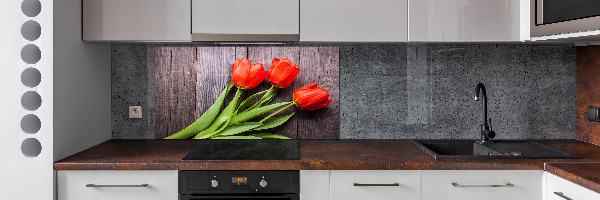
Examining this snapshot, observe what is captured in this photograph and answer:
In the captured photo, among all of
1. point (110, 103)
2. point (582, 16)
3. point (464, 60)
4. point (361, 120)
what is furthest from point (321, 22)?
point (110, 103)

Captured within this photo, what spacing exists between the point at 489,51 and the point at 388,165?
3.44ft

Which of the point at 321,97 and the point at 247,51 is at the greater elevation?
the point at 247,51

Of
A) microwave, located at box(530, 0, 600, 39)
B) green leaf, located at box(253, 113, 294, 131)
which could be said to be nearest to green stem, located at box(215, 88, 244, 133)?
green leaf, located at box(253, 113, 294, 131)

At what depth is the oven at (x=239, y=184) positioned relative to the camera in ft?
6.14

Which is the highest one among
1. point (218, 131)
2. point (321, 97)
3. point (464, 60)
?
point (464, 60)

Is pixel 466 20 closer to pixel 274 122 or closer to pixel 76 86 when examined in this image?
pixel 274 122

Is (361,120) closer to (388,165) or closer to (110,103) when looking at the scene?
(388,165)

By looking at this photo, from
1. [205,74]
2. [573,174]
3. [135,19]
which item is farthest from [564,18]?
[135,19]

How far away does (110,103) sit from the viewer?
2523mm

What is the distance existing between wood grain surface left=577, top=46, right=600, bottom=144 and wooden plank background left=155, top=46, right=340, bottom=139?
49.1 inches

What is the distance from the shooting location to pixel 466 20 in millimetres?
2152
